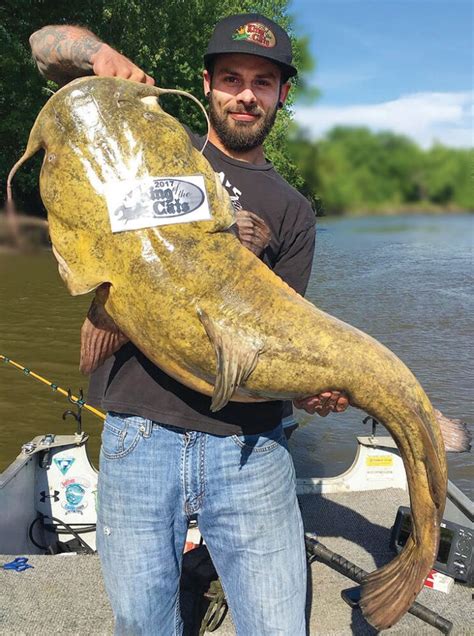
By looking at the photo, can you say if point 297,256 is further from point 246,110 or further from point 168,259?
point 168,259

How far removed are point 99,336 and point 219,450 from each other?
22.2 inches

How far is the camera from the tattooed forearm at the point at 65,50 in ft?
6.34

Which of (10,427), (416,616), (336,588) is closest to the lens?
(416,616)

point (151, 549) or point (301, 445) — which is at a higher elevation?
point (151, 549)

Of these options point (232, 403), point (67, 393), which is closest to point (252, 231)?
point (232, 403)

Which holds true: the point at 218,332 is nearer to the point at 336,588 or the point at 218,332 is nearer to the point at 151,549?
the point at 151,549

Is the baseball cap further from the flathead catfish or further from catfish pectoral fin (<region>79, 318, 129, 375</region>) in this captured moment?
catfish pectoral fin (<region>79, 318, 129, 375</region>)

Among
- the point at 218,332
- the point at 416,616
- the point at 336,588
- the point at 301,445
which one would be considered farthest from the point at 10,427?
the point at 218,332

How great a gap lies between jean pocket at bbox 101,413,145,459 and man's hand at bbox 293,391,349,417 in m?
0.54

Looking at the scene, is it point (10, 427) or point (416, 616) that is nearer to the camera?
point (416, 616)

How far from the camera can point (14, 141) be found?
18859 millimetres

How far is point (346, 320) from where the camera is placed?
13.0 metres

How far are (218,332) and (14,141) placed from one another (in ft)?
63.2

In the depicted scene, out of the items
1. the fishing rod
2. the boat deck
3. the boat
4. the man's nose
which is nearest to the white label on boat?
the boat
